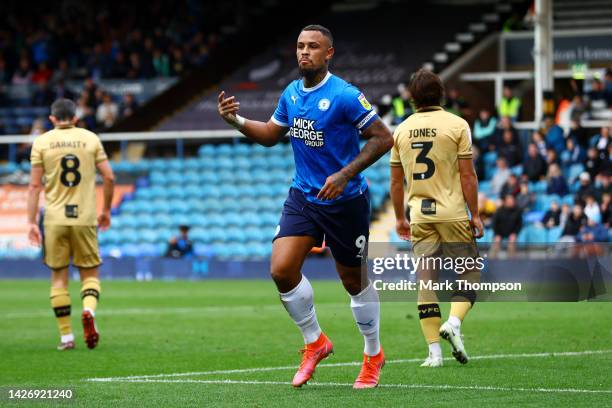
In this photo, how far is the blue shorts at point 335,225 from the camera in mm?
8859

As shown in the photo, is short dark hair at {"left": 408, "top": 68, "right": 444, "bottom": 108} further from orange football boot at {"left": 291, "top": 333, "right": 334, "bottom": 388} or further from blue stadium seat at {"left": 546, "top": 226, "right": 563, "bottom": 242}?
blue stadium seat at {"left": 546, "top": 226, "right": 563, "bottom": 242}

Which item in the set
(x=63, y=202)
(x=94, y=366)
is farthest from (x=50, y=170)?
(x=94, y=366)

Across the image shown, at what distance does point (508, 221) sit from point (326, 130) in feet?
50.2

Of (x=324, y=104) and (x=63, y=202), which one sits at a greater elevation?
(x=324, y=104)

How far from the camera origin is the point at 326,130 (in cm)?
885

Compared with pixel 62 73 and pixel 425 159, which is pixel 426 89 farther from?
pixel 62 73

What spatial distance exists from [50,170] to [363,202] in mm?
4739

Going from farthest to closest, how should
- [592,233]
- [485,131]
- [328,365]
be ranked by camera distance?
[485,131], [592,233], [328,365]

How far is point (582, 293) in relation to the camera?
11.4 metres

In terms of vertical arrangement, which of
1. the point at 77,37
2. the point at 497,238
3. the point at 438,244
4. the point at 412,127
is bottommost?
the point at 497,238

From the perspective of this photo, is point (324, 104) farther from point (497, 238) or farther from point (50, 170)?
point (497, 238)

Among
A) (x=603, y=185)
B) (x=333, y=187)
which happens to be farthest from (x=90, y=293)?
(x=603, y=185)

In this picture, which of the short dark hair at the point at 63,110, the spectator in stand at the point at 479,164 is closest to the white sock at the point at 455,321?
the short dark hair at the point at 63,110

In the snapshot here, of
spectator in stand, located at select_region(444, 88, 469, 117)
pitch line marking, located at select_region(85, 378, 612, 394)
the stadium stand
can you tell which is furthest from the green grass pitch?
the stadium stand
